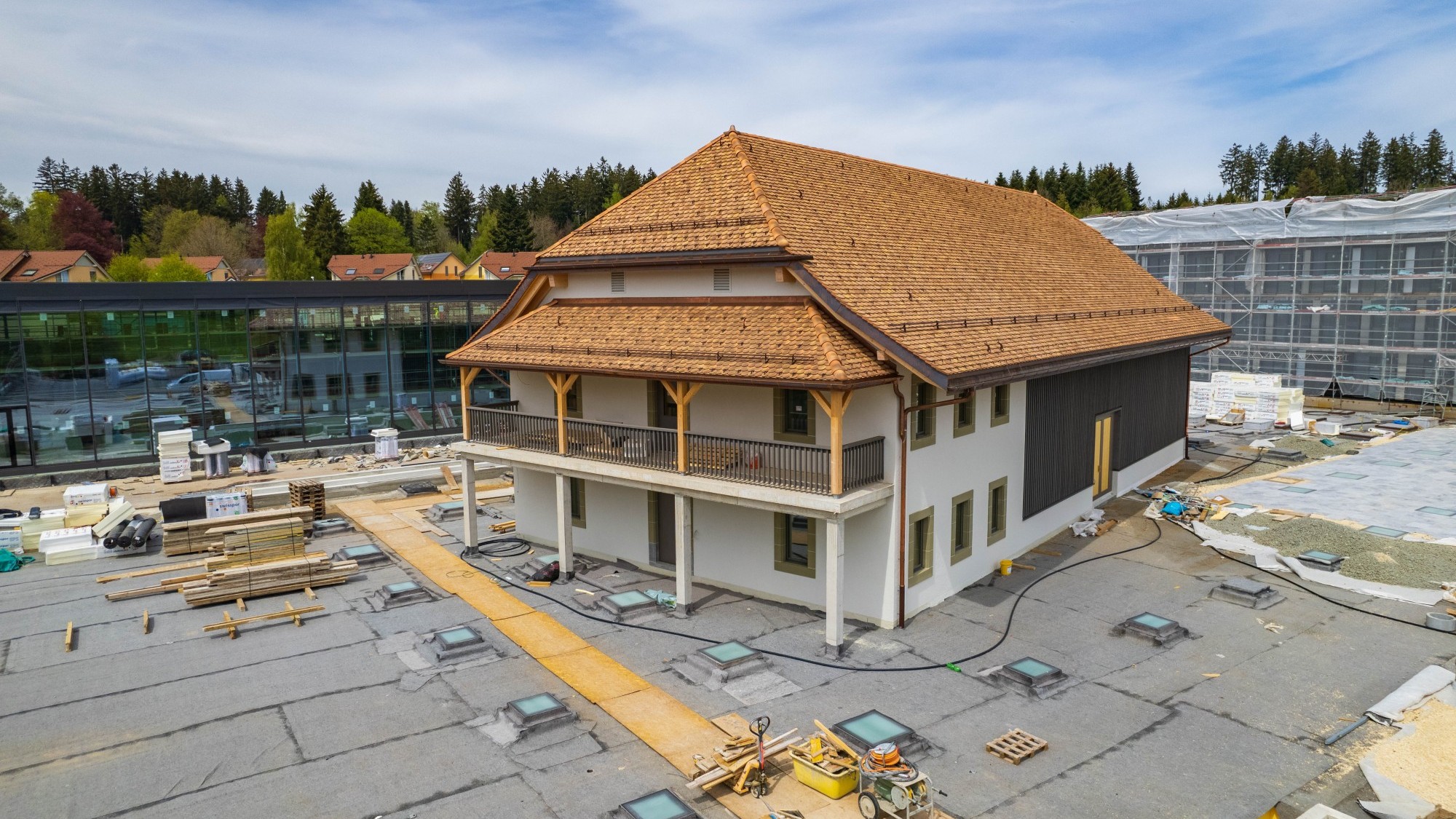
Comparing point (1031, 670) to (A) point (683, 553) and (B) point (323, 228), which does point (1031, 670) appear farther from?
(B) point (323, 228)

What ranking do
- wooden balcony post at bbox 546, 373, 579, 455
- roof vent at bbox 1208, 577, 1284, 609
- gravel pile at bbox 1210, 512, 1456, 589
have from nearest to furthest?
roof vent at bbox 1208, 577, 1284, 609 → gravel pile at bbox 1210, 512, 1456, 589 → wooden balcony post at bbox 546, 373, 579, 455

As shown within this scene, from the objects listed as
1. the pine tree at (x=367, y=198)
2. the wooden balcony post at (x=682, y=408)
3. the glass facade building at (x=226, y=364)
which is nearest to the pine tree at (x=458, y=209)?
the pine tree at (x=367, y=198)

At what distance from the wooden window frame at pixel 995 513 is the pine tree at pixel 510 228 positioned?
8771 centimetres

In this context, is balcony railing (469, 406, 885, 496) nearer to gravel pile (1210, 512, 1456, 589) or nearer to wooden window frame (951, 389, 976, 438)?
wooden window frame (951, 389, 976, 438)

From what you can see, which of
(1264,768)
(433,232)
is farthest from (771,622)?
(433,232)

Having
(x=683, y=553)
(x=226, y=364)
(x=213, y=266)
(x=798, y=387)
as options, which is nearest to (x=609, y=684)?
(x=683, y=553)

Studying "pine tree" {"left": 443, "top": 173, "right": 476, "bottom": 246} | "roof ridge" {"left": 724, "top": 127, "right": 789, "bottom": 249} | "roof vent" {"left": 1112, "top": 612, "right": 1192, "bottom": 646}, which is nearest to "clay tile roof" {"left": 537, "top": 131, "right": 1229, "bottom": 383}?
"roof ridge" {"left": 724, "top": 127, "right": 789, "bottom": 249}

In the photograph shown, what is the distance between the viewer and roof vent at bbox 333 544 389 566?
21.4m

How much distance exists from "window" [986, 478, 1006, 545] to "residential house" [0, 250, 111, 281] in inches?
2805

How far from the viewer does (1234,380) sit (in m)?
39.4

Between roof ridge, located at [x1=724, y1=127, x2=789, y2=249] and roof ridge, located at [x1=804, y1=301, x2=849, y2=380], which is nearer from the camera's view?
roof ridge, located at [x1=804, y1=301, x2=849, y2=380]

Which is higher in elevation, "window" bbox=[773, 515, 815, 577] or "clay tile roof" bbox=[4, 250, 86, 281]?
"clay tile roof" bbox=[4, 250, 86, 281]

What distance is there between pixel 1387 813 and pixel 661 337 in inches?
536

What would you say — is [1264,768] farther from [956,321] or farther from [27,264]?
[27,264]
